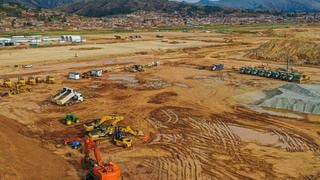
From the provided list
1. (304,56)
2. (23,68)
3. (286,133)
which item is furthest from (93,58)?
(286,133)

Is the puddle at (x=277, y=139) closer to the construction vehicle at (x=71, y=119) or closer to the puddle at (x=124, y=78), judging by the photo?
the construction vehicle at (x=71, y=119)

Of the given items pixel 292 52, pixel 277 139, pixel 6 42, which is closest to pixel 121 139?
pixel 277 139

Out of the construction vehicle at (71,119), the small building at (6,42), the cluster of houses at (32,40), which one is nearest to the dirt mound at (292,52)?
the construction vehicle at (71,119)

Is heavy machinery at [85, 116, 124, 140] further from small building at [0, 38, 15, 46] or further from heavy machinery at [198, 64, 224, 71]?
small building at [0, 38, 15, 46]

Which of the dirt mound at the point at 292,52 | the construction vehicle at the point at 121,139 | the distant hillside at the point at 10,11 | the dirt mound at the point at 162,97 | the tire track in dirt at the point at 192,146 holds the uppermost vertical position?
the distant hillside at the point at 10,11

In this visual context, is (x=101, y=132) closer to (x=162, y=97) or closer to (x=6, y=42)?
(x=162, y=97)

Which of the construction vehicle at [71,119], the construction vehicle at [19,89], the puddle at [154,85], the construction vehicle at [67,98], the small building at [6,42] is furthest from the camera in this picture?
the small building at [6,42]

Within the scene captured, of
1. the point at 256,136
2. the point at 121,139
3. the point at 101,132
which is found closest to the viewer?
the point at 121,139
